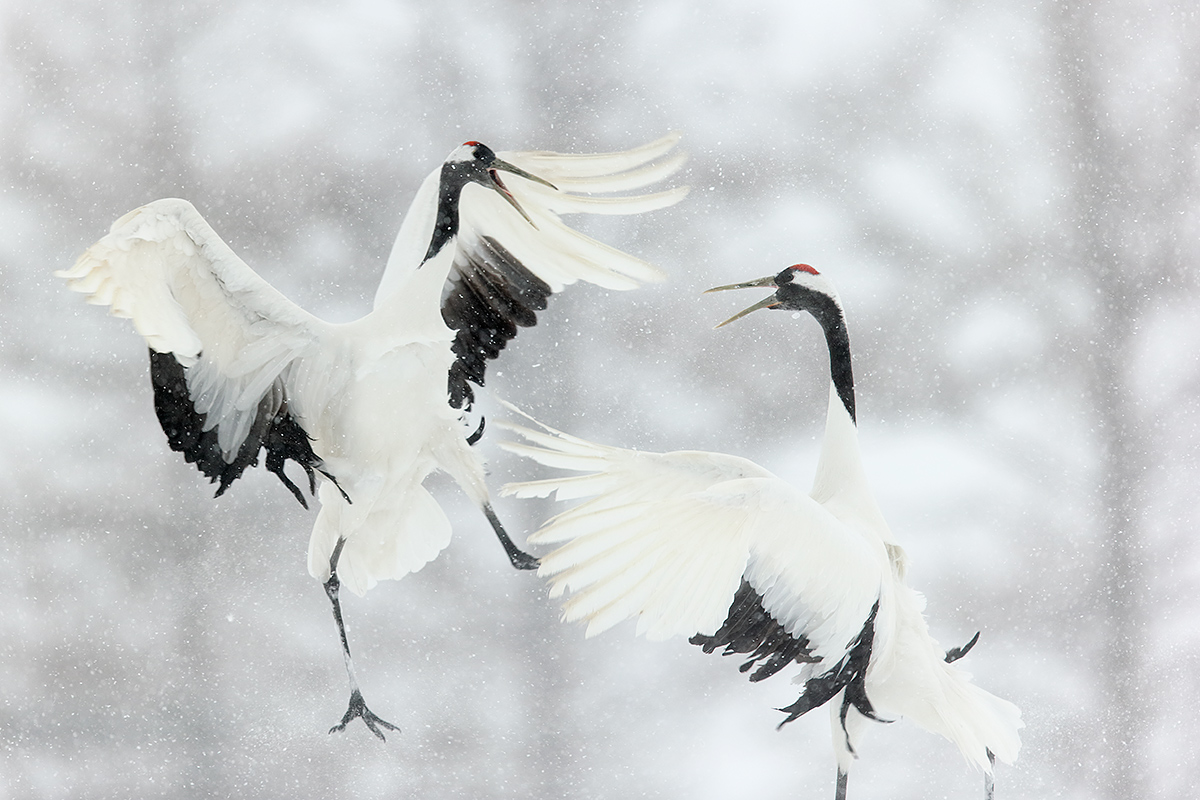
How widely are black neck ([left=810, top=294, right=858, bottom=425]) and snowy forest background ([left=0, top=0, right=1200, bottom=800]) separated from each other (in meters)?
0.33

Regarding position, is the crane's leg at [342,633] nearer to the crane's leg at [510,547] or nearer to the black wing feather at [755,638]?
Result: the crane's leg at [510,547]

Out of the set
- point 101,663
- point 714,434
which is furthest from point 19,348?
point 714,434

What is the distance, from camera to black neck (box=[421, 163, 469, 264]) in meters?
1.17

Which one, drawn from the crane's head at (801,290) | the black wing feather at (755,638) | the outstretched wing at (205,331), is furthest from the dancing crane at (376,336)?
the black wing feather at (755,638)

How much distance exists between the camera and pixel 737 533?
1.01 metres

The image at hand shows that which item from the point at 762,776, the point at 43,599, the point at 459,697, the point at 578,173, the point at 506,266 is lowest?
the point at 762,776

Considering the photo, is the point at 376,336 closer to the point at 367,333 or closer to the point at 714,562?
the point at 367,333

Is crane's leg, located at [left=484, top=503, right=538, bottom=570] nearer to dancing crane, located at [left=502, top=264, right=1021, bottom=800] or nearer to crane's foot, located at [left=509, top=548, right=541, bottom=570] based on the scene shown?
crane's foot, located at [left=509, top=548, right=541, bottom=570]

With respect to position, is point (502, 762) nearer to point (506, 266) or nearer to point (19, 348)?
point (506, 266)

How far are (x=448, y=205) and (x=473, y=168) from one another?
0.16 ft

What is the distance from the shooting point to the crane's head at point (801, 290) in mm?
1205

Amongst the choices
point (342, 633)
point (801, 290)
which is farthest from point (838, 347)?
point (342, 633)

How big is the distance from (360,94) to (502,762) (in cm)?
98

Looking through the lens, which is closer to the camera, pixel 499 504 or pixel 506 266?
pixel 506 266
